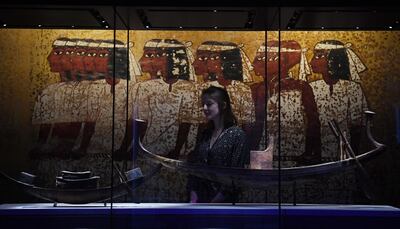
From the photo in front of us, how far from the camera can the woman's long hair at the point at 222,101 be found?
3.95 meters

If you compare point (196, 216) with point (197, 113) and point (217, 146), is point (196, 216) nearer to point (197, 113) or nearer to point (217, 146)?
point (217, 146)

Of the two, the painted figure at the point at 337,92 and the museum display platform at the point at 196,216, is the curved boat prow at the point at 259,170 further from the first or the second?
the museum display platform at the point at 196,216

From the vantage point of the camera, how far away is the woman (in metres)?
3.88

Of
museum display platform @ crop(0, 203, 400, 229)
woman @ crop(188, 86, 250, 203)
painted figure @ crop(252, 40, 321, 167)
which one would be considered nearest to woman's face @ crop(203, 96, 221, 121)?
woman @ crop(188, 86, 250, 203)

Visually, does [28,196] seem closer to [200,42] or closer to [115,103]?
[115,103]

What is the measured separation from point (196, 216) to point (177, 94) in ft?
3.42

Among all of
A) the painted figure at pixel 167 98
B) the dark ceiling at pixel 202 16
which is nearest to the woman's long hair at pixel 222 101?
the painted figure at pixel 167 98

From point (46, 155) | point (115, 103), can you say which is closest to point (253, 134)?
point (115, 103)

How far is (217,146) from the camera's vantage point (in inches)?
155

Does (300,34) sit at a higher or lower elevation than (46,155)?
higher

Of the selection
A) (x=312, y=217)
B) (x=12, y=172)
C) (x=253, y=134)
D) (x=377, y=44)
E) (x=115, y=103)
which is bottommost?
(x=312, y=217)

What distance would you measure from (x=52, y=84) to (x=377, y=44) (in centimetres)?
280

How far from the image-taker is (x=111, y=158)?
151 inches

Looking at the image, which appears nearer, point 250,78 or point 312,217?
point 312,217
